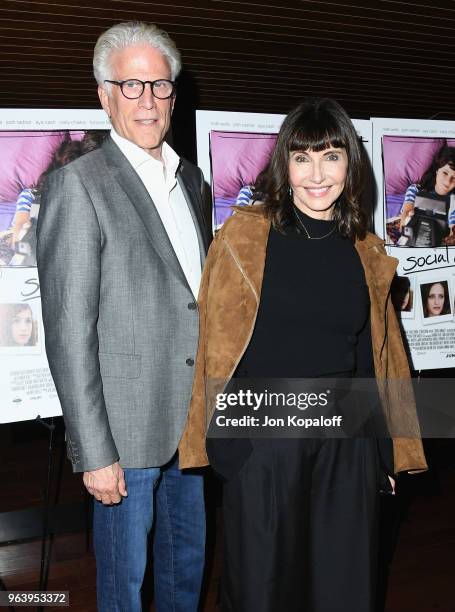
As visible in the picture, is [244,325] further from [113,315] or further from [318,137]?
[318,137]

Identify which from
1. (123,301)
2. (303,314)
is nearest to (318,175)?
(303,314)

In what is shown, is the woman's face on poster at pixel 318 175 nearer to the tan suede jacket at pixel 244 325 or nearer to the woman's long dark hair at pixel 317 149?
the woman's long dark hair at pixel 317 149

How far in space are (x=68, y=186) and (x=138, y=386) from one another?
1.82 ft

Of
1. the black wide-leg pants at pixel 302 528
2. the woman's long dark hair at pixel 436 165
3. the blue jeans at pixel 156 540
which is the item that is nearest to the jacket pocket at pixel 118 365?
the blue jeans at pixel 156 540

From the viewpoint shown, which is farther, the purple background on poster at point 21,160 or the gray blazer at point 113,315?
the purple background on poster at point 21,160

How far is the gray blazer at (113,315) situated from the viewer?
57.6 inches

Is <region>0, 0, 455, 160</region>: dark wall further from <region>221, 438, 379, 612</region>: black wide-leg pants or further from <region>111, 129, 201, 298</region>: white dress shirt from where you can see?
<region>221, 438, 379, 612</region>: black wide-leg pants

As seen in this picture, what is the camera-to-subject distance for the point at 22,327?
218 cm

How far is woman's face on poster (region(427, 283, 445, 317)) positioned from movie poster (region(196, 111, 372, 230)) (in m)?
0.96

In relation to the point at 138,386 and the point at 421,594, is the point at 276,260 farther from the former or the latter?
the point at 421,594

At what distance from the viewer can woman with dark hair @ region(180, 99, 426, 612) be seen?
1518 mm

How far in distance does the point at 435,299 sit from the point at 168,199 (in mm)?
1500

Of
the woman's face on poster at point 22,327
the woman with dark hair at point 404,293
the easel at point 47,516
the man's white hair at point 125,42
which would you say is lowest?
the easel at point 47,516

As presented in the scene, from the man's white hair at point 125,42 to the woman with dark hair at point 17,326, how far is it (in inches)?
36.8
